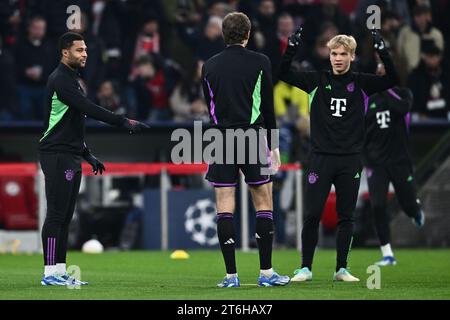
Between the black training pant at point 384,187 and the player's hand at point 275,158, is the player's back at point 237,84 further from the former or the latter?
the black training pant at point 384,187

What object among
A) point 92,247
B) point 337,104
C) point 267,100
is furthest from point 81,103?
point 92,247

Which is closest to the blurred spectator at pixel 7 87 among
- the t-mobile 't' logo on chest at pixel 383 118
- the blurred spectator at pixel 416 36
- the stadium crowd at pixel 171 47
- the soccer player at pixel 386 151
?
the stadium crowd at pixel 171 47

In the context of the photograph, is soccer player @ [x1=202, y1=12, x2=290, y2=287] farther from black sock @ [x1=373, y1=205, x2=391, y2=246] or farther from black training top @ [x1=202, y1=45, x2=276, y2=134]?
black sock @ [x1=373, y1=205, x2=391, y2=246]

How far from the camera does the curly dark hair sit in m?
10.3

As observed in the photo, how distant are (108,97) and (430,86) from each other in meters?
5.64

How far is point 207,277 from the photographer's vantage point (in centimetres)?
1249

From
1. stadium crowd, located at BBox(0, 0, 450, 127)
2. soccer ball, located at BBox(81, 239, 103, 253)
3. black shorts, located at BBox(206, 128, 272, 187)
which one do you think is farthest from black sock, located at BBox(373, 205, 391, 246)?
stadium crowd, located at BBox(0, 0, 450, 127)

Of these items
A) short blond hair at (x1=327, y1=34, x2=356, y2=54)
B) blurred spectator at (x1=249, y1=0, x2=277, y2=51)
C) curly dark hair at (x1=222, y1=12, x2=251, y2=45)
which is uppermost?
Answer: blurred spectator at (x1=249, y1=0, x2=277, y2=51)

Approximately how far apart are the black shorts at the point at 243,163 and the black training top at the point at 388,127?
484 cm

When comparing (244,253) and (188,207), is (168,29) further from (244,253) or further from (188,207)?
(244,253)

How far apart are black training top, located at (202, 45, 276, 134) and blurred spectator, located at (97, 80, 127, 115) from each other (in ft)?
33.6

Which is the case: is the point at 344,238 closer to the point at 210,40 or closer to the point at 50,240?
the point at 50,240

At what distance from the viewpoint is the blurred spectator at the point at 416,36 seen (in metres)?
21.6
